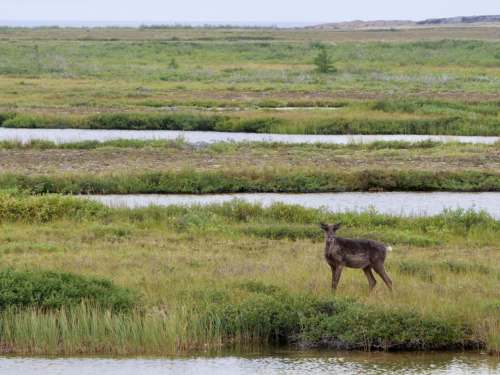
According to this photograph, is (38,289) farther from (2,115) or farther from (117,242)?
(2,115)

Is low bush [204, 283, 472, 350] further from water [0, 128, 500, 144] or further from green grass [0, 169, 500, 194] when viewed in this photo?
water [0, 128, 500, 144]

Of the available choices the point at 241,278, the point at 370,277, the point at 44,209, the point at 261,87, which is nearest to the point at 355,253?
the point at 370,277

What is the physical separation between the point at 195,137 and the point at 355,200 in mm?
12065

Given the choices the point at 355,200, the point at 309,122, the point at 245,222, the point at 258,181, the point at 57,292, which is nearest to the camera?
the point at 57,292

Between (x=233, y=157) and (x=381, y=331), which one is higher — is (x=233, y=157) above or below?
below

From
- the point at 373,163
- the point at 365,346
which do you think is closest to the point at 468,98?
the point at 373,163

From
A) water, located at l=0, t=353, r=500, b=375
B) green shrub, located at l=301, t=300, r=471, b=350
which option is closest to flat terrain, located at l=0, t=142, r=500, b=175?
green shrub, located at l=301, t=300, r=471, b=350

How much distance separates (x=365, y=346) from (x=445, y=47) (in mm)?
84106

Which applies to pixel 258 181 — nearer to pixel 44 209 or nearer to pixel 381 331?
pixel 44 209

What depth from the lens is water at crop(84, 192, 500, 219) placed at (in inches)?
848

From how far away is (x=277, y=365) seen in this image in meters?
11.9

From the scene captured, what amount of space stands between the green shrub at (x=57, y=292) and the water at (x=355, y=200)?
744 centimetres

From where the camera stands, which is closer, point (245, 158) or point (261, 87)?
point (245, 158)

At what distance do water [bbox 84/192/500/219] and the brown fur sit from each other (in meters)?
7.26
